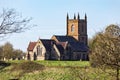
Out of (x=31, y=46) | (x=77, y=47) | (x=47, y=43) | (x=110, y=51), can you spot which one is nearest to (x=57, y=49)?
(x=47, y=43)

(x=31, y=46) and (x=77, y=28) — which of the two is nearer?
(x=31, y=46)

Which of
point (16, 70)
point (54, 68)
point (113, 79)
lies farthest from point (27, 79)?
point (113, 79)

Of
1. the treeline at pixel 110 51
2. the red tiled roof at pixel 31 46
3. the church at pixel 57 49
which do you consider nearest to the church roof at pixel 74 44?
the church at pixel 57 49

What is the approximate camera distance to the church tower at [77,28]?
118000 millimetres

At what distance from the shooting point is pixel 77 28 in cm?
11944

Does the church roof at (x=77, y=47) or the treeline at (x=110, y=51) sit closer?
the treeline at (x=110, y=51)

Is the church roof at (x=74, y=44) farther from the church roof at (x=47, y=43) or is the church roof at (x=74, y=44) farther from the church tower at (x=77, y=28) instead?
the church tower at (x=77, y=28)

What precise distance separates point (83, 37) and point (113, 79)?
95.7m

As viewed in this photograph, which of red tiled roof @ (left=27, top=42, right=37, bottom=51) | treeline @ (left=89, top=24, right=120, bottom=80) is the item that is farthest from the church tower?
treeline @ (left=89, top=24, right=120, bottom=80)

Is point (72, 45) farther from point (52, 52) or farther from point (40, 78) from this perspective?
point (40, 78)

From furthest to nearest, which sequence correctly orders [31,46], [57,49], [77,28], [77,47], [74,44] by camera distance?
1. [77,28]
2. [31,46]
3. [74,44]
4. [77,47]
5. [57,49]

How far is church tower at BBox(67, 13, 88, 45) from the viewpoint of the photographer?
118000mm

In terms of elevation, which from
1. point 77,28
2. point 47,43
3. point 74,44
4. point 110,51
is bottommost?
point 110,51

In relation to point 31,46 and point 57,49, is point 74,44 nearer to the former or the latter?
point 57,49
